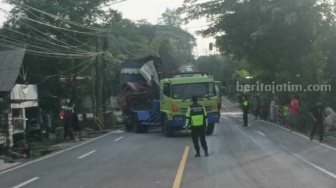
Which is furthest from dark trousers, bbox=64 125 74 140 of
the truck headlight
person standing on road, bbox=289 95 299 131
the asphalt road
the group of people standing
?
person standing on road, bbox=289 95 299 131

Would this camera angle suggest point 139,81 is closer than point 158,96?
No

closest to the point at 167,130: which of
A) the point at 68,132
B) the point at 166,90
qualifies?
the point at 166,90

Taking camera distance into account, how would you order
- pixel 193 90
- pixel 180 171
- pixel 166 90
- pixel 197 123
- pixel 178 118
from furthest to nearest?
pixel 166 90 → pixel 193 90 → pixel 178 118 → pixel 197 123 → pixel 180 171

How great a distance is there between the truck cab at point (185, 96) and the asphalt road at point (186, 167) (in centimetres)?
278

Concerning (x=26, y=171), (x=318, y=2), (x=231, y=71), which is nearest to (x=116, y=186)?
(x=26, y=171)

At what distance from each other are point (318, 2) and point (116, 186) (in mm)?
23443

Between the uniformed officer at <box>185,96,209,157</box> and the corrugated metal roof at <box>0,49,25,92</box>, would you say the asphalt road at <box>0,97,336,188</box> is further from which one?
the corrugated metal roof at <box>0,49,25,92</box>

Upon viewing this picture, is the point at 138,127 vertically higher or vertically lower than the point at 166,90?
lower

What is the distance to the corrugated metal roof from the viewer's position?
85.9ft

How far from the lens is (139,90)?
93.8 ft

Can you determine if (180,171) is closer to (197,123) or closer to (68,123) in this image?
(197,123)

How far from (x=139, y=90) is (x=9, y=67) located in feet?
24.6

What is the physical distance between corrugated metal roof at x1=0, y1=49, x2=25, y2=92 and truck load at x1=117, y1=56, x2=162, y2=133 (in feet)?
19.9

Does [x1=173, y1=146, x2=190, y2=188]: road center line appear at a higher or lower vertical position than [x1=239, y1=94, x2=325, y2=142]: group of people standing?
lower
